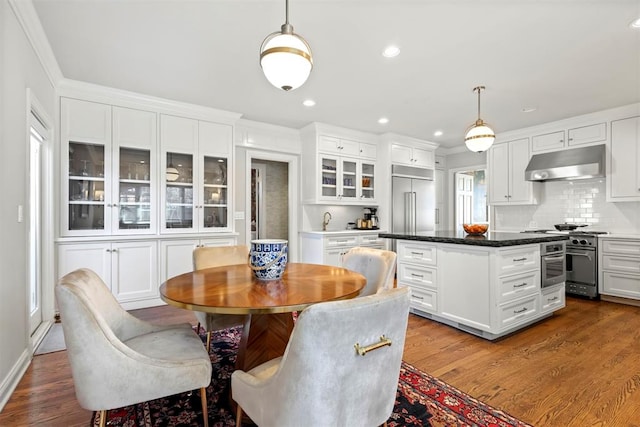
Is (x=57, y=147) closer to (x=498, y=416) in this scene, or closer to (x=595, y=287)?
(x=498, y=416)

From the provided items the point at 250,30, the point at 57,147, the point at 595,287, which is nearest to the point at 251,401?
the point at 250,30

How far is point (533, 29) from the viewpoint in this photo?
239 centimetres

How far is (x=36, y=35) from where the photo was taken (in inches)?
92.8

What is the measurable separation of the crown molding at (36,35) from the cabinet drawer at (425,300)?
3744 mm

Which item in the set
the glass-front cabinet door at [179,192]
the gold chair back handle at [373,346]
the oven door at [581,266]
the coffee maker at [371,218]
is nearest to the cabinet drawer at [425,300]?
the coffee maker at [371,218]

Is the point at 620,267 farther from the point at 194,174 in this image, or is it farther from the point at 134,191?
the point at 134,191

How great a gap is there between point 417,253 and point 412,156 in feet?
9.71

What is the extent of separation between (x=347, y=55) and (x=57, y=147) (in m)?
3.08

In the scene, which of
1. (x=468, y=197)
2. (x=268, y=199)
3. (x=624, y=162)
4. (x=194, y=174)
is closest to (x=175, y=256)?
(x=194, y=174)

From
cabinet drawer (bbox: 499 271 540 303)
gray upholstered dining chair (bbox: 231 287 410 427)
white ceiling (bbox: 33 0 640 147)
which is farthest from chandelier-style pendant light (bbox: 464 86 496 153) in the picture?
gray upholstered dining chair (bbox: 231 287 410 427)

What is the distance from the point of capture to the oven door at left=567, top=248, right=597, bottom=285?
4.09 metres

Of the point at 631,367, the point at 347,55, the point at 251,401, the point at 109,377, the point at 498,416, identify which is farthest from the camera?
the point at 347,55

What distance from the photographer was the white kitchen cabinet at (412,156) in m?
5.58

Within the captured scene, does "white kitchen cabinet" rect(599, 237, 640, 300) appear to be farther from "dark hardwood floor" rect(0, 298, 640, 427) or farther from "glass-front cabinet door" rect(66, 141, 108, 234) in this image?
"glass-front cabinet door" rect(66, 141, 108, 234)
